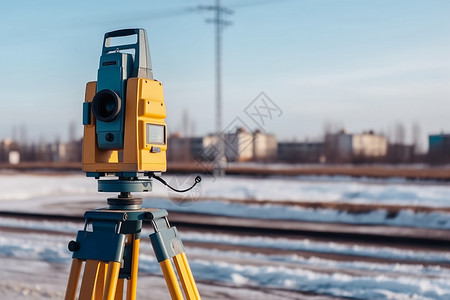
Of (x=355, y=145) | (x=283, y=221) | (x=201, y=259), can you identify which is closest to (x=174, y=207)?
(x=283, y=221)

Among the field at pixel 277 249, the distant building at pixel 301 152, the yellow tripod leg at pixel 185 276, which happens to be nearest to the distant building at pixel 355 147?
the distant building at pixel 301 152

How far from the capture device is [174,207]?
15648 mm

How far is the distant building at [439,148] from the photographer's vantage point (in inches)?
1345

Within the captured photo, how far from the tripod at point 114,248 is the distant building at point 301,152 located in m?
44.9

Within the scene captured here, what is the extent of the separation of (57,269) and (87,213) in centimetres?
456

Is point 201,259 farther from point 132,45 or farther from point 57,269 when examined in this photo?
point 132,45

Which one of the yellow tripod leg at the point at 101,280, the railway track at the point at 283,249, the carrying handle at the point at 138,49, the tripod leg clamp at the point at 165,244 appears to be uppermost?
the carrying handle at the point at 138,49

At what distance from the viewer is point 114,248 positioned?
2770 mm

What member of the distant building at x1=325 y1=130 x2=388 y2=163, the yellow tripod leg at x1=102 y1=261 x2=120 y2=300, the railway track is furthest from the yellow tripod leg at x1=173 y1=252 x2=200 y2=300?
the distant building at x1=325 y1=130 x2=388 y2=163

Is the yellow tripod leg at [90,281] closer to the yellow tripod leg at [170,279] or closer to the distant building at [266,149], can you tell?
the yellow tripod leg at [170,279]

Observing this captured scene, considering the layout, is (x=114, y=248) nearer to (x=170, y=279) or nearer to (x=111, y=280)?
(x=111, y=280)

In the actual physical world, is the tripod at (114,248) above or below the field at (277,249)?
above

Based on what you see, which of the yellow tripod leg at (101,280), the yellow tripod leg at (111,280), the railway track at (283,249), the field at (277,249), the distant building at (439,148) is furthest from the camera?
the distant building at (439,148)

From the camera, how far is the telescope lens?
281 centimetres
